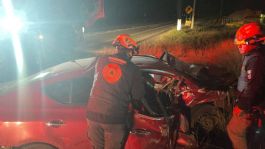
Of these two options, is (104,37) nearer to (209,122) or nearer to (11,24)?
(11,24)

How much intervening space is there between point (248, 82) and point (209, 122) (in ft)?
7.57

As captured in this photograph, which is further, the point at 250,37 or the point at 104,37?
the point at 104,37

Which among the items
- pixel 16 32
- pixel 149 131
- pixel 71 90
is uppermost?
pixel 71 90

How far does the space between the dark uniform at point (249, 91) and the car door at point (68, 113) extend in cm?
159

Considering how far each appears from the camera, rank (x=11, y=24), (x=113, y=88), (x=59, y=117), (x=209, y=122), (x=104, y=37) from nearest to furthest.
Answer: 1. (x=113, y=88)
2. (x=59, y=117)
3. (x=209, y=122)
4. (x=11, y=24)
5. (x=104, y=37)

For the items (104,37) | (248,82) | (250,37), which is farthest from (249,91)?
(104,37)

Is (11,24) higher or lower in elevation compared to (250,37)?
lower

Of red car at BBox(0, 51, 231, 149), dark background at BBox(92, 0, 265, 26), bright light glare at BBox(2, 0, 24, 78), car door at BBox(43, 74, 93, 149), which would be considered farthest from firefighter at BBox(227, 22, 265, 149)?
dark background at BBox(92, 0, 265, 26)

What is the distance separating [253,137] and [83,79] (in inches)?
75.8

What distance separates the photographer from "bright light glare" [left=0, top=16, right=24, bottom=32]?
10875mm

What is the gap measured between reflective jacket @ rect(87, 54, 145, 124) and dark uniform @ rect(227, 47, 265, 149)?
101cm

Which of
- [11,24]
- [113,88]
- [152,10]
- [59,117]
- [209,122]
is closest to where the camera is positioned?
[113,88]

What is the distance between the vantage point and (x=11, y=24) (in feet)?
35.9

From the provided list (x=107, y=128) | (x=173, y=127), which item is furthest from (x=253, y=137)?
(x=107, y=128)
